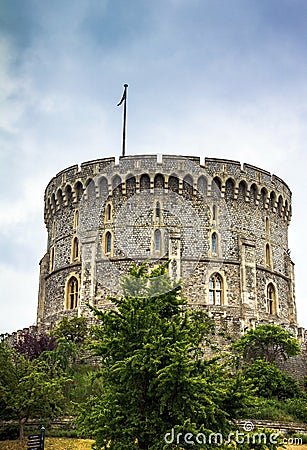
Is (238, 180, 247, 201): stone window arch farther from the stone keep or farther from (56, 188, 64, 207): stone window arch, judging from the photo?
(56, 188, 64, 207): stone window arch

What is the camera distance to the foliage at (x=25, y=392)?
69.7 ft

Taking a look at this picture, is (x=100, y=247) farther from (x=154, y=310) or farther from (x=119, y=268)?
(x=154, y=310)

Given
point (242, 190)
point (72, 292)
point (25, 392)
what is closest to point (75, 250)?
point (72, 292)

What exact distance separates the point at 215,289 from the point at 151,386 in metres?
22.5

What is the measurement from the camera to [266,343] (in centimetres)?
3059

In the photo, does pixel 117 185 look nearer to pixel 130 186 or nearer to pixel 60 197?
pixel 130 186

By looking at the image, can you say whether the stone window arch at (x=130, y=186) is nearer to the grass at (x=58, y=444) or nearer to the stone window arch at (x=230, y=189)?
the stone window arch at (x=230, y=189)

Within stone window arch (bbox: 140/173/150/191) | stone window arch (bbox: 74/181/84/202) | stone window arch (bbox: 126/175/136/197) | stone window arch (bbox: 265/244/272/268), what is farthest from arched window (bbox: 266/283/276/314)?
stone window arch (bbox: 74/181/84/202)

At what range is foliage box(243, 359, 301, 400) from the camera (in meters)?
27.7

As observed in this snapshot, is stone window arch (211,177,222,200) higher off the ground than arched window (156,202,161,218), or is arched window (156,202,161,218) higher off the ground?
stone window arch (211,177,222,200)

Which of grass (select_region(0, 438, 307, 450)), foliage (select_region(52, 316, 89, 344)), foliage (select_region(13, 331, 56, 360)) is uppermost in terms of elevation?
foliage (select_region(52, 316, 89, 344))

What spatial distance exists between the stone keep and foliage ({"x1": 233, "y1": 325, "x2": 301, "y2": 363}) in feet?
10.9

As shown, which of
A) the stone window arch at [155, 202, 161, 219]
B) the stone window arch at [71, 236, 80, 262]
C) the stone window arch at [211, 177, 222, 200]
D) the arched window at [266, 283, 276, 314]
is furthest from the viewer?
the stone window arch at [71, 236, 80, 262]

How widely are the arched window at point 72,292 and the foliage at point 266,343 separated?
11.4 m
